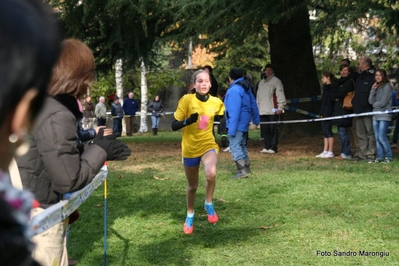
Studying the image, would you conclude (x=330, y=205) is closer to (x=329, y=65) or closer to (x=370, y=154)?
(x=370, y=154)

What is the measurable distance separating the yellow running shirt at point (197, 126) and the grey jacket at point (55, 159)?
440cm

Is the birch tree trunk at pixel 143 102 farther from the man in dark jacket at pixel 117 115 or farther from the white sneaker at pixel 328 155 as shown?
the white sneaker at pixel 328 155

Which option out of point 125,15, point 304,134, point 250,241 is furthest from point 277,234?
point 304,134

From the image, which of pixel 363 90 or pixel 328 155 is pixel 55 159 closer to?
pixel 363 90

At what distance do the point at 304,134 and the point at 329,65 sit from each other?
18980 mm

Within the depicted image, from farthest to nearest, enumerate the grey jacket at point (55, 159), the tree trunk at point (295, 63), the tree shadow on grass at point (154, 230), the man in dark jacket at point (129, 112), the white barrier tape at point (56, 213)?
the man in dark jacket at point (129, 112) < the tree trunk at point (295, 63) < the tree shadow on grass at point (154, 230) < the grey jacket at point (55, 159) < the white barrier tape at point (56, 213)

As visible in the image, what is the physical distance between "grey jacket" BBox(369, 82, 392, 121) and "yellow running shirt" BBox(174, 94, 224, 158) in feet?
20.3

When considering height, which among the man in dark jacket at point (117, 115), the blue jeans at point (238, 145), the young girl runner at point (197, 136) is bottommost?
the man in dark jacket at point (117, 115)

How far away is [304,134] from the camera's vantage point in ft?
61.7

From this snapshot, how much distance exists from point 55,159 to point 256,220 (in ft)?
17.3

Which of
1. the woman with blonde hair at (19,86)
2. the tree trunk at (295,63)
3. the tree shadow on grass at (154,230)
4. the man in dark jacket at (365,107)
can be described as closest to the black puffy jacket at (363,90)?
the man in dark jacket at (365,107)

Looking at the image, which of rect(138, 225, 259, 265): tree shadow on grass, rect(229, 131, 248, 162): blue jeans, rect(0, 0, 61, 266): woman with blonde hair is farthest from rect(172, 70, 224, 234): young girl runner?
rect(0, 0, 61, 266): woman with blonde hair

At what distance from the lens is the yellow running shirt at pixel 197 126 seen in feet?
25.8

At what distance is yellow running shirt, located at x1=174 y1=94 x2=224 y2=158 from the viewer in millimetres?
7855
